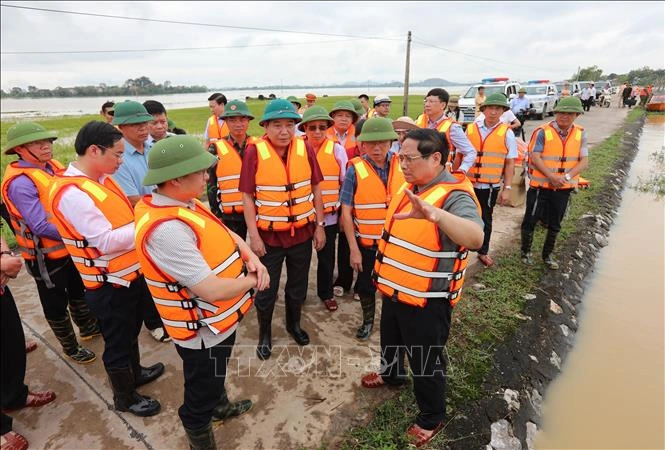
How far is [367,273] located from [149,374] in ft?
6.54

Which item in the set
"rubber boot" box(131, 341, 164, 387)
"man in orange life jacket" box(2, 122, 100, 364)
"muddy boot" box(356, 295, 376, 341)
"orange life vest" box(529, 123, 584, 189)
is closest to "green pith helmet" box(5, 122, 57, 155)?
"man in orange life jacket" box(2, 122, 100, 364)

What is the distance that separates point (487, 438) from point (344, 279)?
7.12 feet

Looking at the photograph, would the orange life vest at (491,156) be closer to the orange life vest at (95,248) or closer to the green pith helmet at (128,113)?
the green pith helmet at (128,113)

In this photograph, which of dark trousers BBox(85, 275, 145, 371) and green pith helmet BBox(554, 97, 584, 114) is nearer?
dark trousers BBox(85, 275, 145, 371)

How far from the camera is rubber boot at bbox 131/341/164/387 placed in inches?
109

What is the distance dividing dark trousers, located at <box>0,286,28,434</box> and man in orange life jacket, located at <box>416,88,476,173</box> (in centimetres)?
430

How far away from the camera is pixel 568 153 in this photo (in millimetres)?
4312

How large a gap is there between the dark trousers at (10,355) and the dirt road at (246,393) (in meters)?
0.23

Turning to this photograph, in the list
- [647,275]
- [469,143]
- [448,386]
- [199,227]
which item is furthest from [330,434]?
[647,275]

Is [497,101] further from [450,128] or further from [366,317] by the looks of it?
[366,317]

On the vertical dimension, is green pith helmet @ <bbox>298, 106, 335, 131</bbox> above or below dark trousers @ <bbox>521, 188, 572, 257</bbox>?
above

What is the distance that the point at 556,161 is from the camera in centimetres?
435

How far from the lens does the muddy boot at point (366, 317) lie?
11.1 ft

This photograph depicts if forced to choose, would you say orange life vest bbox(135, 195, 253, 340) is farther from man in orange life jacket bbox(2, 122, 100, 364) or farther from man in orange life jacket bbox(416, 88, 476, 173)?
man in orange life jacket bbox(416, 88, 476, 173)
